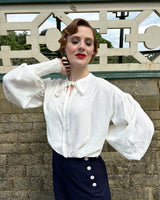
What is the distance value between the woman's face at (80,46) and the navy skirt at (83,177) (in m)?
0.74

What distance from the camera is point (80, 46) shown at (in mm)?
1124

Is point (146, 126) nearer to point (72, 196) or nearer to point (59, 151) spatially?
point (59, 151)

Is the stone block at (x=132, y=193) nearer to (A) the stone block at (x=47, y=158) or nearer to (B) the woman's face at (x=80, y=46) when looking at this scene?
(A) the stone block at (x=47, y=158)

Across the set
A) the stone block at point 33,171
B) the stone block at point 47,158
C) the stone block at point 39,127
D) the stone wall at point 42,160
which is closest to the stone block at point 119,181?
the stone wall at point 42,160

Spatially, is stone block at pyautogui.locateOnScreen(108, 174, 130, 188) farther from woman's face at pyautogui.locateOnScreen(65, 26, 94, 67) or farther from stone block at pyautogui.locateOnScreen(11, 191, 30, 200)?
woman's face at pyautogui.locateOnScreen(65, 26, 94, 67)

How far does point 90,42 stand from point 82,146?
2.47 ft

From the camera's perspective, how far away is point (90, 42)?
3.84ft

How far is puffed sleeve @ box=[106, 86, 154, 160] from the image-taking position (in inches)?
44.3

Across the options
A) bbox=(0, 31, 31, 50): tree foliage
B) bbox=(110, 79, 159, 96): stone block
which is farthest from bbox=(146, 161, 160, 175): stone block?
bbox=(0, 31, 31, 50): tree foliage

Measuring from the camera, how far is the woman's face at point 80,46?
44.5 inches

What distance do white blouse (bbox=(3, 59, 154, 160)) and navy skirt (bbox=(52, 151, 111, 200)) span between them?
0.08 meters

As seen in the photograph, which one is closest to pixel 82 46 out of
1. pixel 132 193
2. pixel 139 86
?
pixel 139 86

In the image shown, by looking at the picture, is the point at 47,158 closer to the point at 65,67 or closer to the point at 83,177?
the point at 83,177

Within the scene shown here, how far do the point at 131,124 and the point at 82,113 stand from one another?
1.12ft
